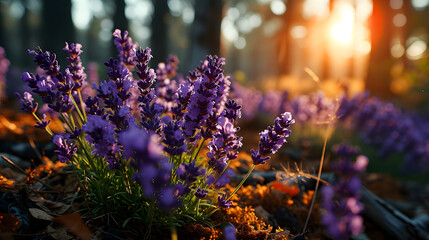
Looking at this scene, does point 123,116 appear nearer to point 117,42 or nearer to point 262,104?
point 117,42

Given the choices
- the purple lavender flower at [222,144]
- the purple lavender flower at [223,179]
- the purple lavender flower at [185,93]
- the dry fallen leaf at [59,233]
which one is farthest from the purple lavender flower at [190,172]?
the dry fallen leaf at [59,233]

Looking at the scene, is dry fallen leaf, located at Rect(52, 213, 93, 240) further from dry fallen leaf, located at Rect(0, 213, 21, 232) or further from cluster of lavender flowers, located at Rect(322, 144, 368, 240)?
cluster of lavender flowers, located at Rect(322, 144, 368, 240)

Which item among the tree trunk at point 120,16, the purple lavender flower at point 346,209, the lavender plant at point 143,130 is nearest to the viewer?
Result: the purple lavender flower at point 346,209

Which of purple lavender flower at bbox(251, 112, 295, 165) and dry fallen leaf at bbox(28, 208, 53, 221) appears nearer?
purple lavender flower at bbox(251, 112, 295, 165)

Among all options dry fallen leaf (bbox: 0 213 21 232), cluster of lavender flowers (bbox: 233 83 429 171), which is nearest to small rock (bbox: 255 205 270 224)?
dry fallen leaf (bbox: 0 213 21 232)

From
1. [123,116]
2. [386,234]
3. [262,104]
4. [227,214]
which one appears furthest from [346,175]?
[262,104]

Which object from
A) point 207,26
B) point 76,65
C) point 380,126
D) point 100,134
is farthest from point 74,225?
point 380,126

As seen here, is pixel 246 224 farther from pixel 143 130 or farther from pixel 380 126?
pixel 380 126

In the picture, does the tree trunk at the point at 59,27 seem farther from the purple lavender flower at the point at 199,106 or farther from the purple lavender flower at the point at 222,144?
the purple lavender flower at the point at 222,144
